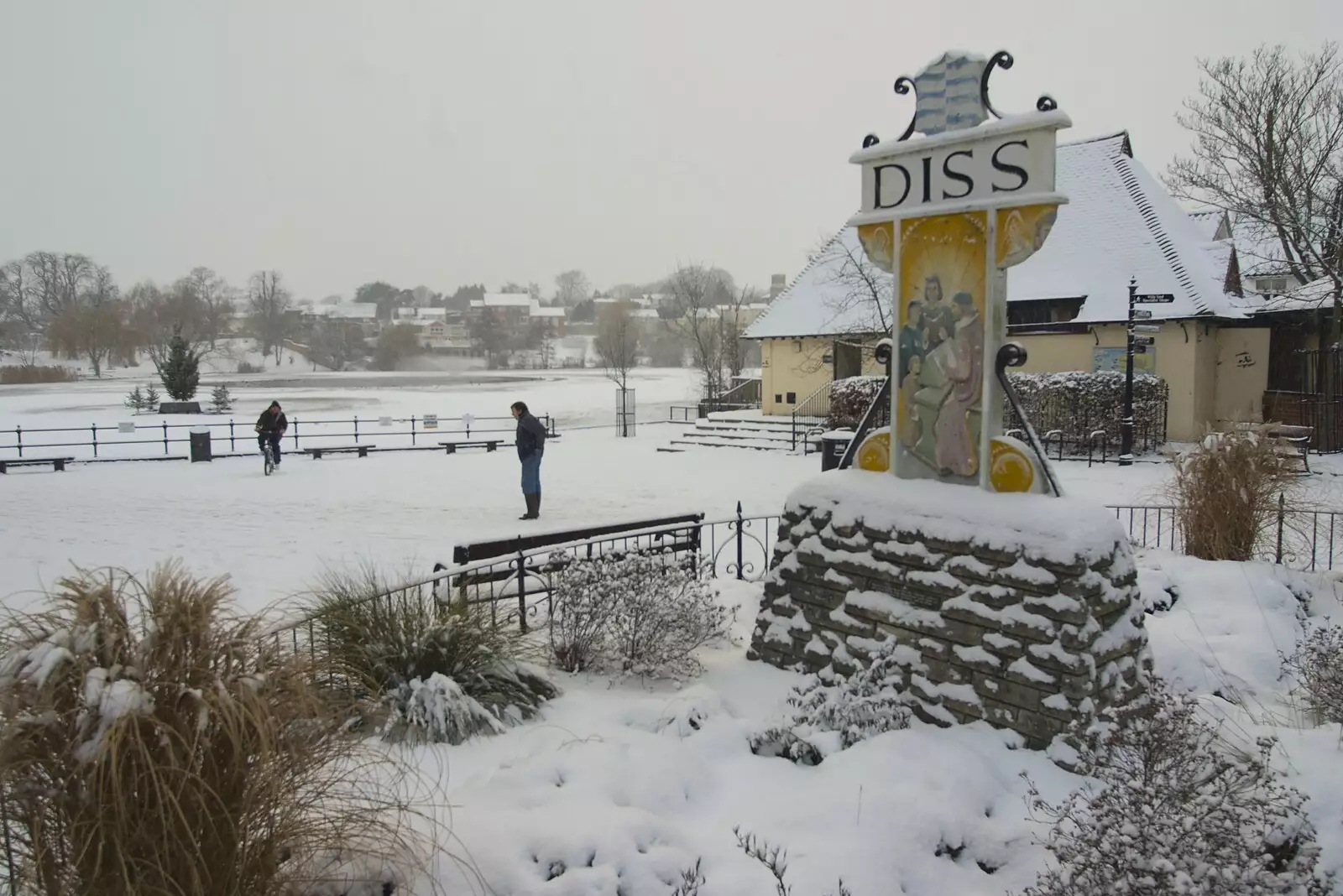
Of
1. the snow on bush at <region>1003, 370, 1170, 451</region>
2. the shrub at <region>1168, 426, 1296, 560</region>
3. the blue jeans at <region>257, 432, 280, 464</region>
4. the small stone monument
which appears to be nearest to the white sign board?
the small stone monument

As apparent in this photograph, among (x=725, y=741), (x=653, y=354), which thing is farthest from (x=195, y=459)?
(x=653, y=354)

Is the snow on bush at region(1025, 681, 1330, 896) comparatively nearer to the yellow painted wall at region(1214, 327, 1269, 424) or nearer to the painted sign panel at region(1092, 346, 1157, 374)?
the painted sign panel at region(1092, 346, 1157, 374)

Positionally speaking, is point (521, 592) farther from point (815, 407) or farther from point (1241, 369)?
point (1241, 369)

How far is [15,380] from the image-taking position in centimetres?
5694

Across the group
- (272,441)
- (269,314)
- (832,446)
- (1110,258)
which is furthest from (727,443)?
(269,314)

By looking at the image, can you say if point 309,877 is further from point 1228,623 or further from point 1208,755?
point 1228,623

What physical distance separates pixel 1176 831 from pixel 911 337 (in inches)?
139

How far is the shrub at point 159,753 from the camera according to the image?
2518 millimetres

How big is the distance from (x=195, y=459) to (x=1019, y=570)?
784 inches

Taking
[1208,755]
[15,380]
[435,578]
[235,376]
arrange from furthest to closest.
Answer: [235,376] → [15,380] → [435,578] → [1208,755]

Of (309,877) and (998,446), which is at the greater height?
(998,446)

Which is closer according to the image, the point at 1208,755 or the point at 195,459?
the point at 1208,755

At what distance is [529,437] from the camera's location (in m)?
12.1

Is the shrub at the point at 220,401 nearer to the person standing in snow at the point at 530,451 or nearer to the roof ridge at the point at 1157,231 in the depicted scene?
the person standing in snow at the point at 530,451
